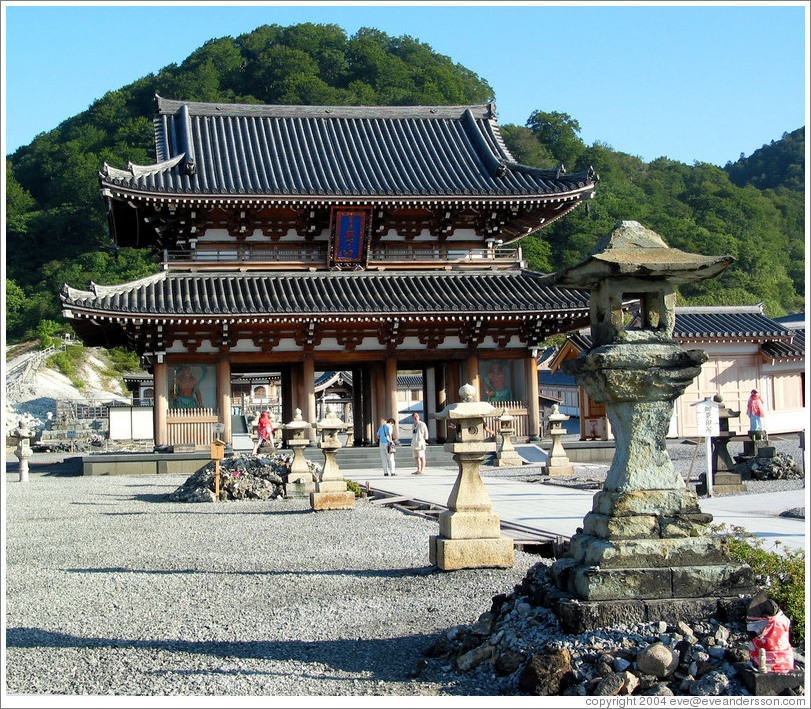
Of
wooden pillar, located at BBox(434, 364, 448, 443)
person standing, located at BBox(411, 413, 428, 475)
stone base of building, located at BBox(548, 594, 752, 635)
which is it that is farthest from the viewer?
wooden pillar, located at BBox(434, 364, 448, 443)

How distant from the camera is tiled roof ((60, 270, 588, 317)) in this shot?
71.8 ft

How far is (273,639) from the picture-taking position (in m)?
6.02

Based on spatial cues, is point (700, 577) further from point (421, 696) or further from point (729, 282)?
point (729, 282)

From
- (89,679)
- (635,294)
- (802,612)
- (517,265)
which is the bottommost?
(89,679)

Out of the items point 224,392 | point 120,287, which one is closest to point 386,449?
point 224,392

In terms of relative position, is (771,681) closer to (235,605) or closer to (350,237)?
(235,605)

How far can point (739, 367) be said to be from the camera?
27469 millimetres

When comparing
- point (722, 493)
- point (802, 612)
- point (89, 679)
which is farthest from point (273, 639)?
point (722, 493)

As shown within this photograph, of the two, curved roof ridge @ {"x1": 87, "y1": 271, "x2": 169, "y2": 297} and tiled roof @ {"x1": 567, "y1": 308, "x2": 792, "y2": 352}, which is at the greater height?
curved roof ridge @ {"x1": 87, "y1": 271, "x2": 169, "y2": 297}

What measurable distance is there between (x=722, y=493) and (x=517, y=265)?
44.6ft

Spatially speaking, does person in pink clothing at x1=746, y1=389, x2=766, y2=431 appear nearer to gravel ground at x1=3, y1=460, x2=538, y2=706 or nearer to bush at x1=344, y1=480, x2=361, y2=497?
bush at x1=344, y1=480, x2=361, y2=497

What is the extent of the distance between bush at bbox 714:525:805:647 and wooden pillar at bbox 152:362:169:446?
18.7 metres

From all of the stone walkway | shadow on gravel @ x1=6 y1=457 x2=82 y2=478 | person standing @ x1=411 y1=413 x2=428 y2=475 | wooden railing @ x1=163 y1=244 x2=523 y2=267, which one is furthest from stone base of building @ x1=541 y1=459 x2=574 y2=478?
shadow on gravel @ x1=6 y1=457 x2=82 y2=478

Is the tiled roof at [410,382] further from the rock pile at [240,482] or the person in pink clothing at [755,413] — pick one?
the rock pile at [240,482]
